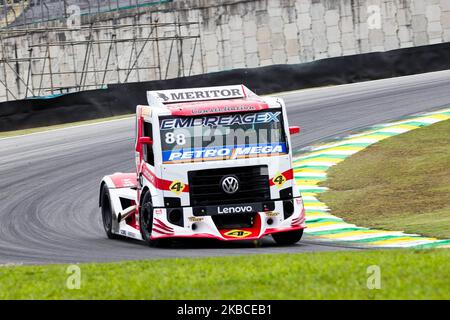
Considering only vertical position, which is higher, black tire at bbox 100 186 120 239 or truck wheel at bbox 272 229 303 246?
black tire at bbox 100 186 120 239

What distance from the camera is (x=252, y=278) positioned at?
899 centimetres

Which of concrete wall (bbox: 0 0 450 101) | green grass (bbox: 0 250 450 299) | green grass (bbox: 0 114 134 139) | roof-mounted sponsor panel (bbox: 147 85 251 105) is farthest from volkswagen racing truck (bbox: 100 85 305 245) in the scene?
concrete wall (bbox: 0 0 450 101)

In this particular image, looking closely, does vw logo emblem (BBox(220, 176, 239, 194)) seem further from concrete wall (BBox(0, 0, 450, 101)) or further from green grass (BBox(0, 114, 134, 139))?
concrete wall (BBox(0, 0, 450, 101))

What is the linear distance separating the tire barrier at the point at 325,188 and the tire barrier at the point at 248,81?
6.83 meters

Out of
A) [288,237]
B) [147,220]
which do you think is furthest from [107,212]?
[288,237]

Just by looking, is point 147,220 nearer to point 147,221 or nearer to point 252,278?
point 147,221

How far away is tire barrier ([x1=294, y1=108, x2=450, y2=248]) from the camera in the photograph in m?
13.9

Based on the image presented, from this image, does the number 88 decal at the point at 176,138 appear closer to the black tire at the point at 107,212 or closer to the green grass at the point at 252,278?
the black tire at the point at 107,212

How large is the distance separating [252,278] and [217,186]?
5.11 metres

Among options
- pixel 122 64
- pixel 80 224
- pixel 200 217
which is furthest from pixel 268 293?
pixel 122 64

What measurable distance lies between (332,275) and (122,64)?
117 feet

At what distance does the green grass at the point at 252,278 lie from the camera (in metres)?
8.13

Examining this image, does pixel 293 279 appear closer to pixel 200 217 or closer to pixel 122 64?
pixel 200 217
